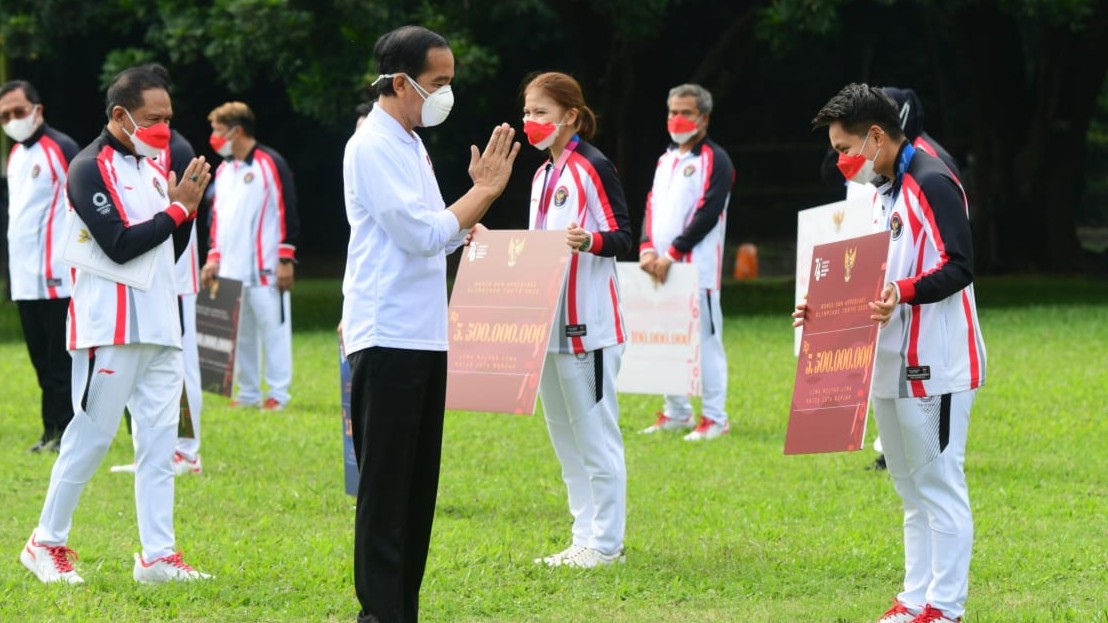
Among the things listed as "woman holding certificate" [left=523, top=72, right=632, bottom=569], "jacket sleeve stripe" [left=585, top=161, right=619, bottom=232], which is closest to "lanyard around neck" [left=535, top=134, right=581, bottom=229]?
"woman holding certificate" [left=523, top=72, right=632, bottom=569]

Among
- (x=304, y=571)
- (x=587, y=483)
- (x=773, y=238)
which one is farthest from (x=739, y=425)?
(x=773, y=238)

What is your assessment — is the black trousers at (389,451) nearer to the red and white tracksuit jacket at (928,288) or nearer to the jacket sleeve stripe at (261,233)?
the red and white tracksuit jacket at (928,288)

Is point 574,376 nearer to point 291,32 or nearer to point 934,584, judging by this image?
point 934,584

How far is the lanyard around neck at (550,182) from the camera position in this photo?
682 cm

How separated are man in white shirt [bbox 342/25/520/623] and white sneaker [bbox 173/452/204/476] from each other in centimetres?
407

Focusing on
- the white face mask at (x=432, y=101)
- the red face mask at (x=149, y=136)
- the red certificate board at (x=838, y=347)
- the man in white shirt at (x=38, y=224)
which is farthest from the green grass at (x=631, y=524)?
the white face mask at (x=432, y=101)

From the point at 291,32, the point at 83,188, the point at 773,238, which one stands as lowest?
the point at 773,238

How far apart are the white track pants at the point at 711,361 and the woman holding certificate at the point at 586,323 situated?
3.65 meters

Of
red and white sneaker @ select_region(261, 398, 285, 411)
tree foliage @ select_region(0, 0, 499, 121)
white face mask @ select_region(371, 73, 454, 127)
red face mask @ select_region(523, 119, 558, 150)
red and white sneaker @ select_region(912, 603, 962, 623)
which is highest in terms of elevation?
tree foliage @ select_region(0, 0, 499, 121)

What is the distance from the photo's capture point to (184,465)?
908 centimetres

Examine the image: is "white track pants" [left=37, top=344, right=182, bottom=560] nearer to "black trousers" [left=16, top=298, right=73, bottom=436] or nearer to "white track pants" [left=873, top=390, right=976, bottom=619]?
"white track pants" [left=873, top=390, right=976, bottom=619]

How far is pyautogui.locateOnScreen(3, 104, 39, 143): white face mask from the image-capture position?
32.4ft

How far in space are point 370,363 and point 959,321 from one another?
6.75ft

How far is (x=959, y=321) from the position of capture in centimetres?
548
